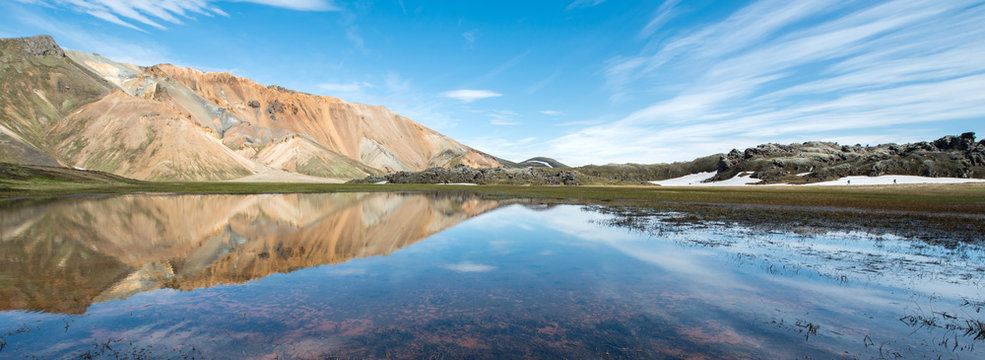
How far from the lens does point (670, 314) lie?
9.33 m

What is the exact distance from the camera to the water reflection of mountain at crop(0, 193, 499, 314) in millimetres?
11125

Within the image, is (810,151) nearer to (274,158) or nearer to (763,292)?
(763,292)

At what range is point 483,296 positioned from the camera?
10711 mm

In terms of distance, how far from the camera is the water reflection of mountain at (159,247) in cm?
1112

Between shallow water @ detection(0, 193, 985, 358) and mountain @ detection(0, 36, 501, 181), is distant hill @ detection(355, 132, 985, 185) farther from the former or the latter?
shallow water @ detection(0, 193, 985, 358)

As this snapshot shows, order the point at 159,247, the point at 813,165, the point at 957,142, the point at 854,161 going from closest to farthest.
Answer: the point at 159,247
the point at 957,142
the point at 854,161
the point at 813,165

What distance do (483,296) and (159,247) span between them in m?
15.3

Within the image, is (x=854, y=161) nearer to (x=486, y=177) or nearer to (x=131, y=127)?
(x=486, y=177)

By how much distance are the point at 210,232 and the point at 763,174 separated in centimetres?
13182

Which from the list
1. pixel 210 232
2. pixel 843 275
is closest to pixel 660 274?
pixel 843 275

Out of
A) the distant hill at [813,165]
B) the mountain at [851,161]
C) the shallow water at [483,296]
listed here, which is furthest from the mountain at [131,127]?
the mountain at [851,161]

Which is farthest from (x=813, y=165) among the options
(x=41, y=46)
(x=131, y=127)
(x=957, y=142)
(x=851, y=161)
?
(x=41, y=46)

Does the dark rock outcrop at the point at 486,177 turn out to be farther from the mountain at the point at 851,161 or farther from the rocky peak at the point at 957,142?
the rocky peak at the point at 957,142

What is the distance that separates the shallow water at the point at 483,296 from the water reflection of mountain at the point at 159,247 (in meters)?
0.11
